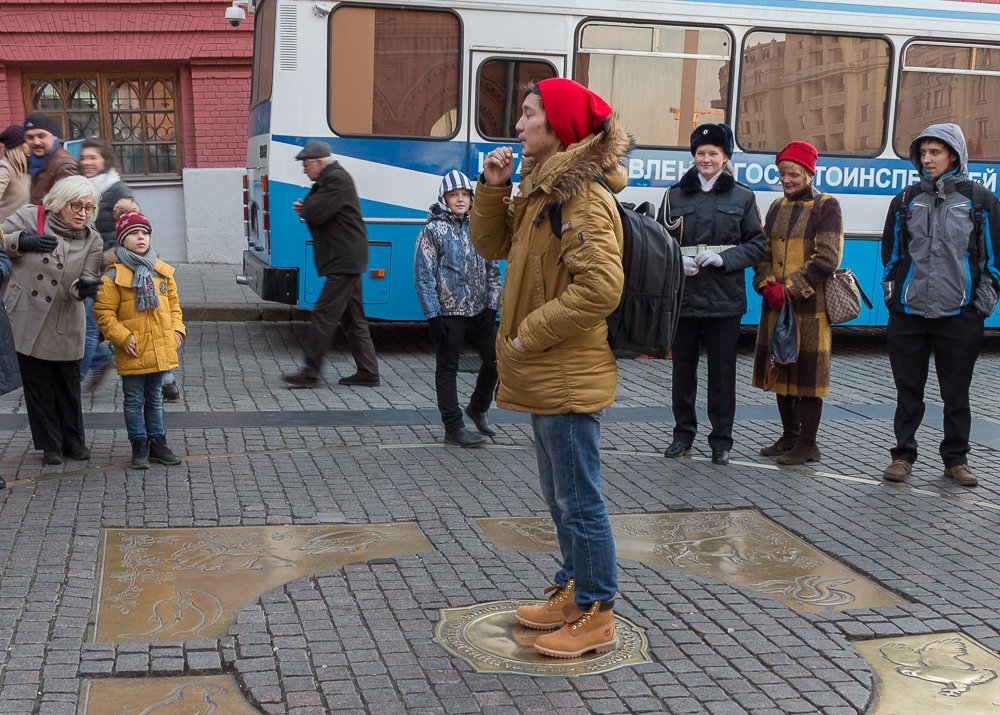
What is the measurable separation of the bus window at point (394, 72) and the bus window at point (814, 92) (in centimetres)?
291

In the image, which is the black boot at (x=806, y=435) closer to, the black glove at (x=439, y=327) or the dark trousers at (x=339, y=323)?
the black glove at (x=439, y=327)

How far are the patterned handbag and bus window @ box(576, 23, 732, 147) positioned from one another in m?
4.31

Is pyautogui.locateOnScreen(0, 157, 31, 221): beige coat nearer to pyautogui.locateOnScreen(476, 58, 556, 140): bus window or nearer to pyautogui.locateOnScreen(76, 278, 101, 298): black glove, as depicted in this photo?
pyautogui.locateOnScreen(76, 278, 101, 298): black glove

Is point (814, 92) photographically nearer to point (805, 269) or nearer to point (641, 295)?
point (805, 269)

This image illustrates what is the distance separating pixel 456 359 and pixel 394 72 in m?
4.08

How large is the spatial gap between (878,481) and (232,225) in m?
12.4

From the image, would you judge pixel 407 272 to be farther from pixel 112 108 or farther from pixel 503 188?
pixel 112 108

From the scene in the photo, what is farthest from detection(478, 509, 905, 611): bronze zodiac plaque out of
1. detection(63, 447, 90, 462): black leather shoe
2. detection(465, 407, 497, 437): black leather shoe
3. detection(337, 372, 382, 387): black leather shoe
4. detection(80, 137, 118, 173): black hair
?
detection(80, 137, 118, 173): black hair

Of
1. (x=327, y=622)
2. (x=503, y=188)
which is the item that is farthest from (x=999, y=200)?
(x=327, y=622)

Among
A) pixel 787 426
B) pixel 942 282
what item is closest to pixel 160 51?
pixel 787 426

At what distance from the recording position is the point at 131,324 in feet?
20.6

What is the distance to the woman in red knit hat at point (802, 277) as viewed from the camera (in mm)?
6625

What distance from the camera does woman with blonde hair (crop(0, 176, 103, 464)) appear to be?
6.29 metres

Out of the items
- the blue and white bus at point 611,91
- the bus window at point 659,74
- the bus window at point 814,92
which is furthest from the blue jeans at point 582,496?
the bus window at point 814,92
